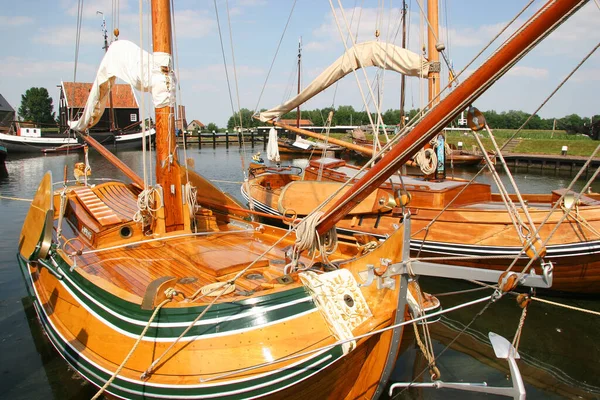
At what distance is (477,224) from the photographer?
8.95 meters

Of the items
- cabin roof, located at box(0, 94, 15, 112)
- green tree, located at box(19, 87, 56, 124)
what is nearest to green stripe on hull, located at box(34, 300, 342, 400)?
cabin roof, located at box(0, 94, 15, 112)

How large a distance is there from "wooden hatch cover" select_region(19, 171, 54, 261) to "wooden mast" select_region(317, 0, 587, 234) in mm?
4428

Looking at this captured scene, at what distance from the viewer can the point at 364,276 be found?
13.6 feet

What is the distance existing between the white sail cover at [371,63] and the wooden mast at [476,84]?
19.1ft

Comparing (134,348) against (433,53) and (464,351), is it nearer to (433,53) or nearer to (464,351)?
(464,351)

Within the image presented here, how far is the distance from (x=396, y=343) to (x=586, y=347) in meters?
5.03

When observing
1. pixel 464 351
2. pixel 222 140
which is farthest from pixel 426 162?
pixel 222 140

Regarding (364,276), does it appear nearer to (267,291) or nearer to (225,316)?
(267,291)

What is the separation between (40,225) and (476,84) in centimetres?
655

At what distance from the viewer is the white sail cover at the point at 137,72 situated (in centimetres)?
643

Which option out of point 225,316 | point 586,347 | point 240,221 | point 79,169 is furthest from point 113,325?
point 586,347

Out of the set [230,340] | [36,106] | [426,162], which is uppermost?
[36,106]

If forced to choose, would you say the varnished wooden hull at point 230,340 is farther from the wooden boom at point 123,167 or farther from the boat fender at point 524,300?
the wooden boom at point 123,167

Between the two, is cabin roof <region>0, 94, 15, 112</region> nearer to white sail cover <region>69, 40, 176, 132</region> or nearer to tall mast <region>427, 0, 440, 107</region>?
white sail cover <region>69, 40, 176, 132</region>
